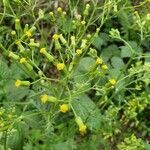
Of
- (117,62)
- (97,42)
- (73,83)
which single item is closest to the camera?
(73,83)

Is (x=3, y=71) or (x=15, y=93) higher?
(x=3, y=71)

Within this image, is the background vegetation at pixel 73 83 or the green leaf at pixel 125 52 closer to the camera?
the background vegetation at pixel 73 83

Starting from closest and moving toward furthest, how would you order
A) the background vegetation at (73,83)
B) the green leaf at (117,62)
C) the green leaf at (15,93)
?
the background vegetation at (73,83) < the green leaf at (15,93) < the green leaf at (117,62)

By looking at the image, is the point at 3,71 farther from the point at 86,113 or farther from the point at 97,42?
the point at 97,42

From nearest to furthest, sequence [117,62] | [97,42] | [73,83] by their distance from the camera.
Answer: [73,83], [117,62], [97,42]

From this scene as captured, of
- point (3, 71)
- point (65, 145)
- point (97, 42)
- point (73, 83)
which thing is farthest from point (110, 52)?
point (73, 83)

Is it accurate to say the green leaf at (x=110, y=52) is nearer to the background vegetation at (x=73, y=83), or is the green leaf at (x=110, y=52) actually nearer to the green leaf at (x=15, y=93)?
the background vegetation at (x=73, y=83)

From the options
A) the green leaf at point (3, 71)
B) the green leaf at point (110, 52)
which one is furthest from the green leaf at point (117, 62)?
the green leaf at point (3, 71)

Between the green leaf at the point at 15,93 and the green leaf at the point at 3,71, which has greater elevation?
the green leaf at the point at 3,71

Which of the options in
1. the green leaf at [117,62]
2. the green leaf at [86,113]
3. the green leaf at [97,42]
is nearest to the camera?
the green leaf at [86,113]

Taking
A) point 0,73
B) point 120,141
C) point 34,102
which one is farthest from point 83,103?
point 120,141

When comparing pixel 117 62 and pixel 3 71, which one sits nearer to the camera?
pixel 3 71

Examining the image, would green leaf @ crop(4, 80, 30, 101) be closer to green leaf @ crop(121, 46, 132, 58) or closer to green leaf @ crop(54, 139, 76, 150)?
green leaf @ crop(54, 139, 76, 150)

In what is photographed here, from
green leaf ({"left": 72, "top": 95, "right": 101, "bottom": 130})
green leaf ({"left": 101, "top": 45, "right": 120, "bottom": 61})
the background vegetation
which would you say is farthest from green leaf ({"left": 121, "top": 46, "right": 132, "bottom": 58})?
green leaf ({"left": 72, "top": 95, "right": 101, "bottom": 130})
